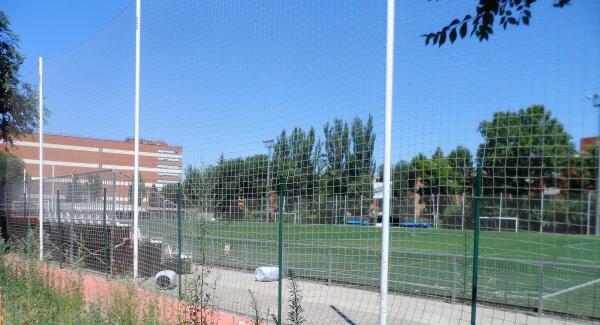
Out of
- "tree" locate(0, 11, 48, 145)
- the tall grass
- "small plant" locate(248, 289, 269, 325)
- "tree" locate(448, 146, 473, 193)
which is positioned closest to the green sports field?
"tree" locate(448, 146, 473, 193)

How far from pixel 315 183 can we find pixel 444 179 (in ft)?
6.16

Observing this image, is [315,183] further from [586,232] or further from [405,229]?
[586,232]

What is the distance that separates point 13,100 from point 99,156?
12.2ft

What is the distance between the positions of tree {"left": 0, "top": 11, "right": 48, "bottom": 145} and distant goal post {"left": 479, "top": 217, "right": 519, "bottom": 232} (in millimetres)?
12624

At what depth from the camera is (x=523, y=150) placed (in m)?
3.85

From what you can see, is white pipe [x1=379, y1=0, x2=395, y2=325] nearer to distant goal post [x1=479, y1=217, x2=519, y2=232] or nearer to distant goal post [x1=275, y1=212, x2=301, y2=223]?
distant goal post [x1=479, y1=217, x2=519, y2=232]

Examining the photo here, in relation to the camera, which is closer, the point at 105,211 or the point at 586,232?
the point at 586,232

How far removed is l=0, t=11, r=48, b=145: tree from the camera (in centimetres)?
1294

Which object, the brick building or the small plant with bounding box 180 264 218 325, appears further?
the brick building

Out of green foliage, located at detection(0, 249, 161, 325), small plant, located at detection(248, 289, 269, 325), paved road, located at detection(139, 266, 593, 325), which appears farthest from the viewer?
paved road, located at detection(139, 266, 593, 325)

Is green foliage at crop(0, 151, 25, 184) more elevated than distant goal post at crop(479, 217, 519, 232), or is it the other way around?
green foliage at crop(0, 151, 25, 184)

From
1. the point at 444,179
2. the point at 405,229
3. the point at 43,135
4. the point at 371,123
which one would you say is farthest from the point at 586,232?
the point at 43,135

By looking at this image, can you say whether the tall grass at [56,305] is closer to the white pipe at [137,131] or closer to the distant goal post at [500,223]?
the white pipe at [137,131]

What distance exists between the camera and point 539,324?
27.7 ft
